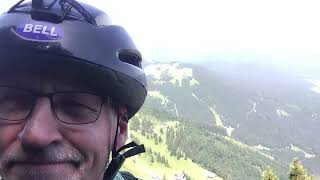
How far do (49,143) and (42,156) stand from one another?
0.33 ft

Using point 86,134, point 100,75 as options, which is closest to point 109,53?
point 100,75

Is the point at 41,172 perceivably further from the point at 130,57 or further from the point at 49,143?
the point at 130,57

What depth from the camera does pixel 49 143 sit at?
3082mm

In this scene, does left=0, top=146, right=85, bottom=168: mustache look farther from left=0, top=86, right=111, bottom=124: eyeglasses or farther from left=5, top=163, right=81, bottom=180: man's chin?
left=0, top=86, right=111, bottom=124: eyeglasses

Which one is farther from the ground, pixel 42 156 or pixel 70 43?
pixel 70 43

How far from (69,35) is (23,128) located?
0.83 metres

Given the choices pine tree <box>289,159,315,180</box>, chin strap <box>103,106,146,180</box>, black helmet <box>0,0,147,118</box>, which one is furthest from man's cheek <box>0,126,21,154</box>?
pine tree <box>289,159,315,180</box>

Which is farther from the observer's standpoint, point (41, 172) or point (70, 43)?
point (70, 43)

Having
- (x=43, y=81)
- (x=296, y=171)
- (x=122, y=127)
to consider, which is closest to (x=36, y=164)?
(x=43, y=81)

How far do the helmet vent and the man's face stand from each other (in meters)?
0.55

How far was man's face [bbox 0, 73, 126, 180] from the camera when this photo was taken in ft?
9.97

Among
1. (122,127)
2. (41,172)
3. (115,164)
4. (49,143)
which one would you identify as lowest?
(115,164)

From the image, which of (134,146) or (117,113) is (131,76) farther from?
(134,146)

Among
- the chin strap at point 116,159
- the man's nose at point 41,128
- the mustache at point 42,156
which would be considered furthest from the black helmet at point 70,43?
the mustache at point 42,156
